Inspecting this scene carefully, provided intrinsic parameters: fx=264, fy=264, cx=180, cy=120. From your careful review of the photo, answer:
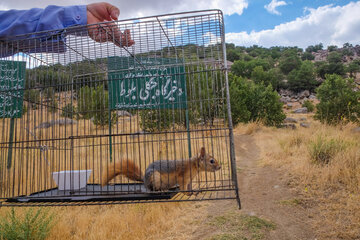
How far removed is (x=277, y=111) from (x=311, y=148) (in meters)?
12.0

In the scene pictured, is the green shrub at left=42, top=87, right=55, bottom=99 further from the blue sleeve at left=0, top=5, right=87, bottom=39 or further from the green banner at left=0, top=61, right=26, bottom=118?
the blue sleeve at left=0, top=5, right=87, bottom=39

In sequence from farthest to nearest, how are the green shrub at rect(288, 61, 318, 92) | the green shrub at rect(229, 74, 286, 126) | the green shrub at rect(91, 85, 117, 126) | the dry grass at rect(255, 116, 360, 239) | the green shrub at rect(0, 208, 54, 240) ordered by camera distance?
the green shrub at rect(288, 61, 318, 92) → the green shrub at rect(229, 74, 286, 126) → the green shrub at rect(91, 85, 117, 126) → the dry grass at rect(255, 116, 360, 239) → the green shrub at rect(0, 208, 54, 240)

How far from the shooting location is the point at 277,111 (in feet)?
55.5

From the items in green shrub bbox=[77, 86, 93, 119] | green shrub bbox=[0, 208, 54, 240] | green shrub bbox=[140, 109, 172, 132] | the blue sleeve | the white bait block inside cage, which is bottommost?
green shrub bbox=[0, 208, 54, 240]

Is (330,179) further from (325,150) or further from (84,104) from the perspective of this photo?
(84,104)

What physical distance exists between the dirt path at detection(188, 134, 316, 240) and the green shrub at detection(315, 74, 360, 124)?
26.2 ft

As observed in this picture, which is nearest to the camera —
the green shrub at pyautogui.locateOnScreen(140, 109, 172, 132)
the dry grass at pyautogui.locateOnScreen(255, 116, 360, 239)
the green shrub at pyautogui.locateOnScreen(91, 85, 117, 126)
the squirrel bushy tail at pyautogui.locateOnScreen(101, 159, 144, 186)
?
the dry grass at pyautogui.locateOnScreen(255, 116, 360, 239)

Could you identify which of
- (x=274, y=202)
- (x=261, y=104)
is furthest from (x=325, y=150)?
(x=261, y=104)

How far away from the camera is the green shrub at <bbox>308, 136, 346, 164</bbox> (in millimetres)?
5089

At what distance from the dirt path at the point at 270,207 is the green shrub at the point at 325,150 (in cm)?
78

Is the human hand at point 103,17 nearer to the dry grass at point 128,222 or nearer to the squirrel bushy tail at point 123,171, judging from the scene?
the squirrel bushy tail at point 123,171

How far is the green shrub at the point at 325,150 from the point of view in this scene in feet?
16.7

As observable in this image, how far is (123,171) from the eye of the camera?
380 cm

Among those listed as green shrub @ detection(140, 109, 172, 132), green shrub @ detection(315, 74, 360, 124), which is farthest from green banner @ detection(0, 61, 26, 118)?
green shrub @ detection(315, 74, 360, 124)
